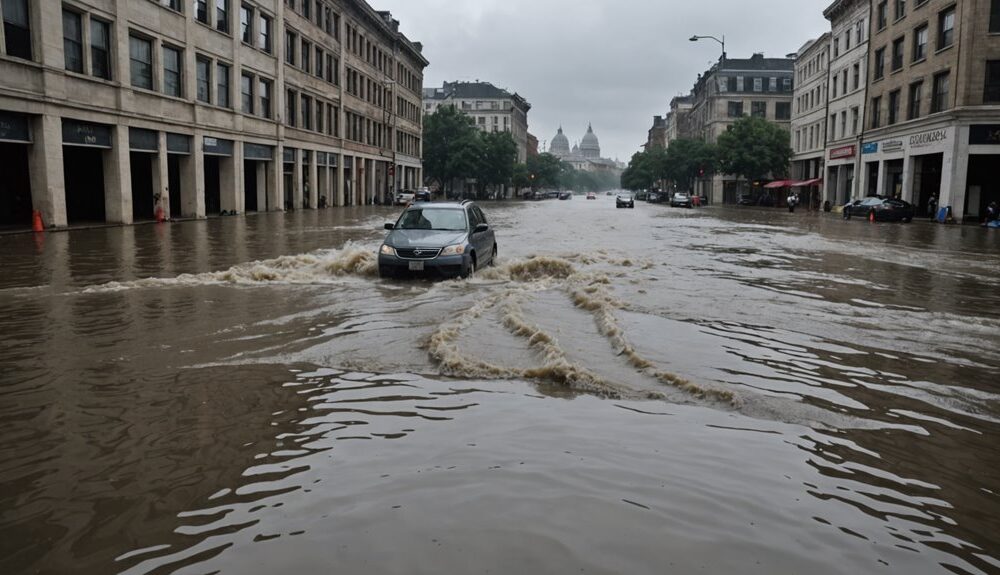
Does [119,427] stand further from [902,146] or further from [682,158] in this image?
[682,158]

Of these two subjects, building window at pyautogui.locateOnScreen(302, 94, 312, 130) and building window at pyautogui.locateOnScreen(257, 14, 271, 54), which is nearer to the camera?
building window at pyautogui.locateOnScreen(257, 14, 271, 54)

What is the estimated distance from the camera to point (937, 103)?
141ft

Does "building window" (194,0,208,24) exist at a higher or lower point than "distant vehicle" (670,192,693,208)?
higher

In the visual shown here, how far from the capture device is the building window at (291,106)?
Result: 1893 inches

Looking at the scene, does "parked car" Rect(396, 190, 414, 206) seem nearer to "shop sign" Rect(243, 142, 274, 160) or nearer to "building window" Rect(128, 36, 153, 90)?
"shop sign" Rect(243, 142, 274, 160)

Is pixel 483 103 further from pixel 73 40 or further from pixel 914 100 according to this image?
pixel 73 40

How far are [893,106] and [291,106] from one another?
38.4 m

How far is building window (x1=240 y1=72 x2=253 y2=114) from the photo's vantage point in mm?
40844

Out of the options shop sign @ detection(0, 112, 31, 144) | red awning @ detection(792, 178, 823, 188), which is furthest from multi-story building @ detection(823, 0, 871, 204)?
shop sign @ detection(0, 112, 31, 144)

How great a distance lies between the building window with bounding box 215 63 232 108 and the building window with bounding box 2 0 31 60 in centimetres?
1294

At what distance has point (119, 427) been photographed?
543 centimetres

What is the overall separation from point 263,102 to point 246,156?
4.29m

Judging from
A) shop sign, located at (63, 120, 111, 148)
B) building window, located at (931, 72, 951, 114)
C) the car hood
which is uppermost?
building window, located at (931, 72, 951, 114)

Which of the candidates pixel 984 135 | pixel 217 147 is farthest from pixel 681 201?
pixel 217 147
